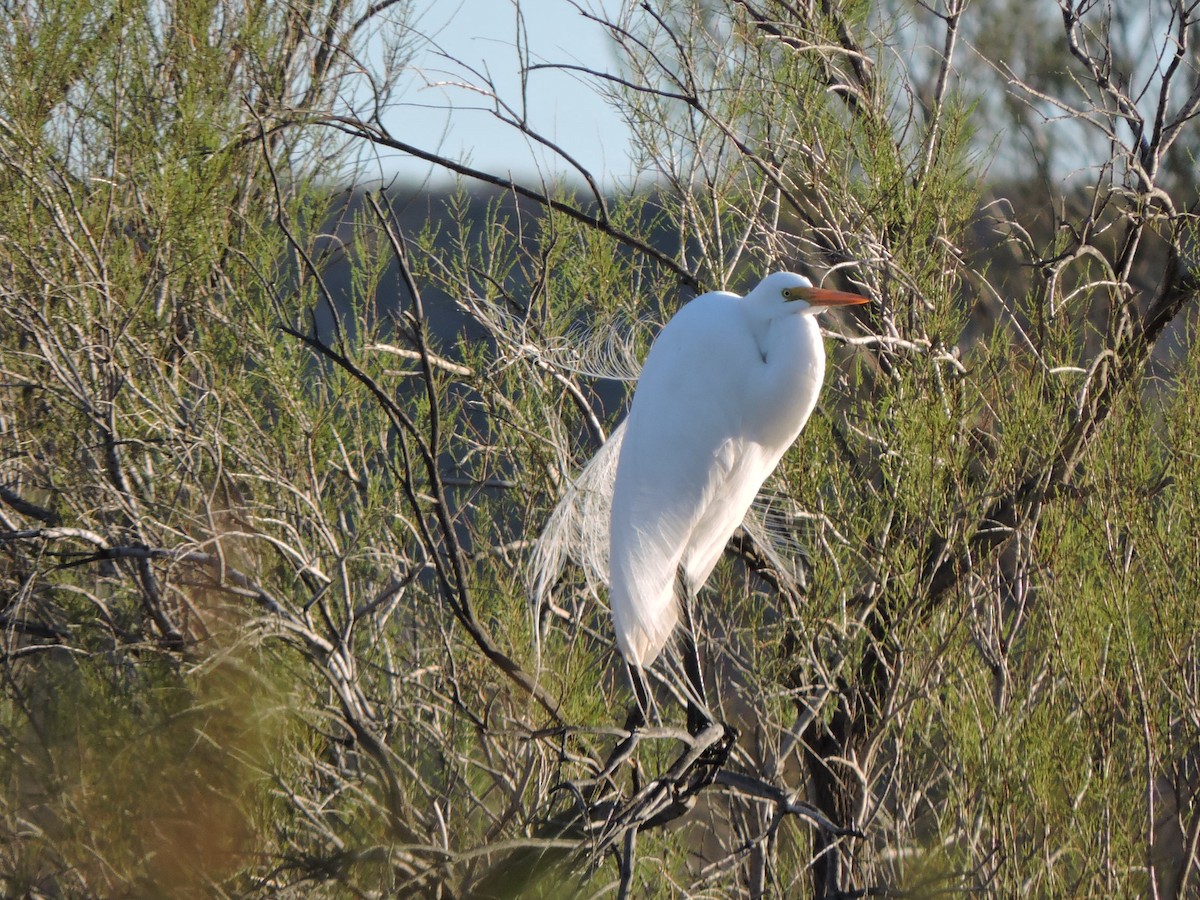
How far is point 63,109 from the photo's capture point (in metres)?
2.95

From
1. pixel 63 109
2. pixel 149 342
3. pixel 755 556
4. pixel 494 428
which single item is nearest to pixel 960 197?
pixel 755 556

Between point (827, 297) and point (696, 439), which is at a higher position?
point (827, 297)

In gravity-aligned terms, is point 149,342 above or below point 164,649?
above

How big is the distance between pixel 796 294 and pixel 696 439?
1.14ft

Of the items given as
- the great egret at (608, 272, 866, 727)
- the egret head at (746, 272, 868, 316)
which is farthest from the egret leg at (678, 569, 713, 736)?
the egret head at (746, 272, 868, 316)

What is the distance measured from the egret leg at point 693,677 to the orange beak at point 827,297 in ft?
2.03

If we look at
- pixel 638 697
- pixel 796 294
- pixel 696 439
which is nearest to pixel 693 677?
pixel 638 697

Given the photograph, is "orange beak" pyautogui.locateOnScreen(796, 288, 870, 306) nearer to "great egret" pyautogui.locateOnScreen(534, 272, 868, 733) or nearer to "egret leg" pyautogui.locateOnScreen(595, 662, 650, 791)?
"great egret" pyautogui.locateOnScreen(534, 272, 868, 733)

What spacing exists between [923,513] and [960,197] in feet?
2.75

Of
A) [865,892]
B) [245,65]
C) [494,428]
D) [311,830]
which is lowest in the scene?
[311,830]

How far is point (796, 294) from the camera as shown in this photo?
238 cm

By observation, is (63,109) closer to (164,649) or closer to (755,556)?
(164,649)

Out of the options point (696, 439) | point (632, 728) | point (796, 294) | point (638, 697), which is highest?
point (796, 294)

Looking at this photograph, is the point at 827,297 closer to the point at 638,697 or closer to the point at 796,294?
the point at 796,294
